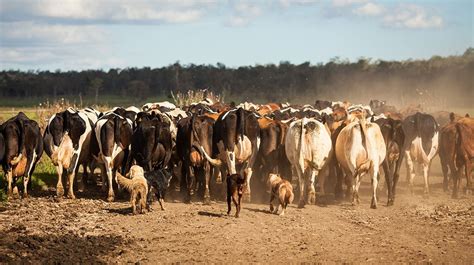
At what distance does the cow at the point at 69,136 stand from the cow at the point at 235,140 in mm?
2929

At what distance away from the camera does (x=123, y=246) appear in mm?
10195

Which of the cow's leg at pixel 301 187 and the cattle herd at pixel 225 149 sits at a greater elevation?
the cattle herd at pixel 225 149

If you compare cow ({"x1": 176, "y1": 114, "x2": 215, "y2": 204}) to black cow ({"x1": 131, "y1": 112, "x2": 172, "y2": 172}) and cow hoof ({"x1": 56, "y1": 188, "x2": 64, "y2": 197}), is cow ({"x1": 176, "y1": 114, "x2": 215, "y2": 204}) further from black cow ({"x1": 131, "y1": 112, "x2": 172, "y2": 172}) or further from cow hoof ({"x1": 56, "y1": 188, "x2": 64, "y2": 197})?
cow hoof ({"x1": 56, "y1": 188, "x2": 64, "y2": 197})

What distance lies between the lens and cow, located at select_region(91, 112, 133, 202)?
14578mm

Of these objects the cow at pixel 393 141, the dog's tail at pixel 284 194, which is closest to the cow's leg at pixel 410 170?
the cow at pixel 393 141

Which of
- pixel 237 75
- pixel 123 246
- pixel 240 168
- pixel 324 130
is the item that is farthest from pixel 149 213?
pixel 237 75

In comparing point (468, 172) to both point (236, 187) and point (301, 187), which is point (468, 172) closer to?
point (301, 187)

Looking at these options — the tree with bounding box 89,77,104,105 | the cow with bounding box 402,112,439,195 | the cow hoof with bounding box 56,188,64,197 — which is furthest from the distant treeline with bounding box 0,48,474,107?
the cow hoof with bounding box 56,188,64,197

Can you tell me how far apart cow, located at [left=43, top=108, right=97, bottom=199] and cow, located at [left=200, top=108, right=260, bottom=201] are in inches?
115

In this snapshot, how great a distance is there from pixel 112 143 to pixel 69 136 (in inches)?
43.9

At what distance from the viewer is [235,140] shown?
579 inches

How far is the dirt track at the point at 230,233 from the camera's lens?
9695 millimetres

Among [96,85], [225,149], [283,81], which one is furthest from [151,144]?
[96,85]

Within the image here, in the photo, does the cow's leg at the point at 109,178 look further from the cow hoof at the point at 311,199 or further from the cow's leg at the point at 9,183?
the cow hoof at the point at 311,199
